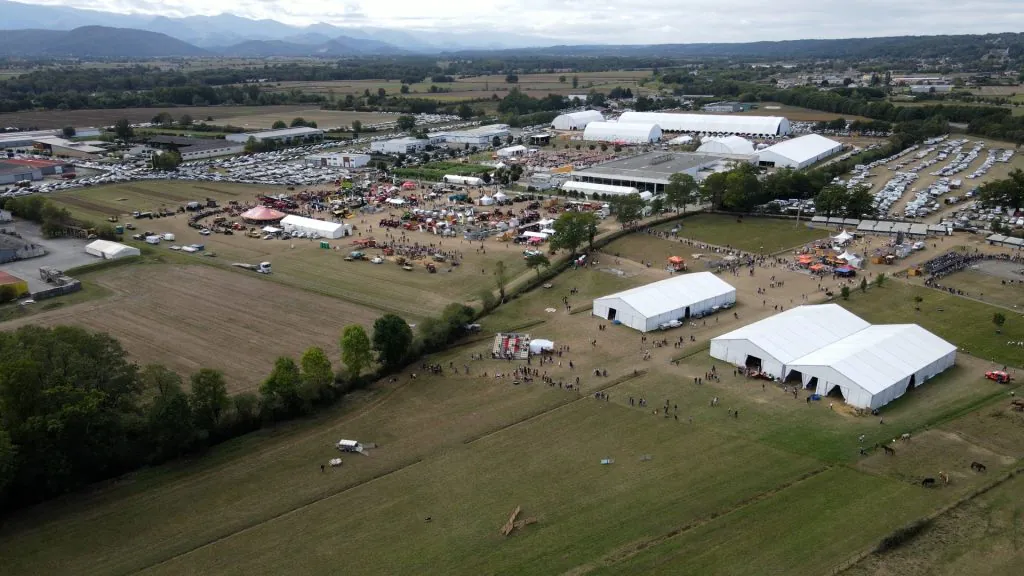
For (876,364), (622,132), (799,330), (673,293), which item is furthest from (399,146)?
(876,364)

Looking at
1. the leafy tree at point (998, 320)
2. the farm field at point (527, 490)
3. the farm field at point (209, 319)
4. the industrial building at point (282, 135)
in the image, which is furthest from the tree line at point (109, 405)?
the industrial building at point (282, 135)

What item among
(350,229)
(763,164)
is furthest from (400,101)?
(350,229)

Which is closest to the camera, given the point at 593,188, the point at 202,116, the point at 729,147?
the point at 593,188

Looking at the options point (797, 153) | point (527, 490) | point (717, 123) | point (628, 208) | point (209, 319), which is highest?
point (717, 123)

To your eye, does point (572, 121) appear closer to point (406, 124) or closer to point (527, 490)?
point (406, 124)

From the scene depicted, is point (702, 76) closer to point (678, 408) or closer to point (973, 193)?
point (973, 193)

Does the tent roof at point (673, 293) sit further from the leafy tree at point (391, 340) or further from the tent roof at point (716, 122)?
the tent roof at point (716, 122)

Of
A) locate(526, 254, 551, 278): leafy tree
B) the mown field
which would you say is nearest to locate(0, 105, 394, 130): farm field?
locate(526, 254, 551, 278): leafy tree
